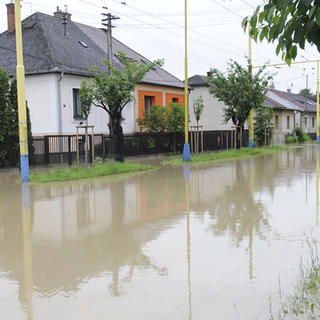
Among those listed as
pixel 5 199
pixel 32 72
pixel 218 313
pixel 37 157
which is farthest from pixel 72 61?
pixel 218 313

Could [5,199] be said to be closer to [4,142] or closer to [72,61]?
[4,142]

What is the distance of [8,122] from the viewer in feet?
62.0

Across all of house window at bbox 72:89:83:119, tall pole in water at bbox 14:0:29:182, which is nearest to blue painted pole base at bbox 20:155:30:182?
tall pole in water at bbox 14:0:29:182

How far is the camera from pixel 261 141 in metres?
39.9

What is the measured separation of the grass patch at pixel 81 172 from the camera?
50.5 ft

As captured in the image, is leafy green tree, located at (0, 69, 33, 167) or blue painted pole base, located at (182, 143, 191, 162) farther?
blue painted pole base, located at (182, 143, 191, 162)

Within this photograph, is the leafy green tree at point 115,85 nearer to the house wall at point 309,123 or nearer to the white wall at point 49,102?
the white wall at point 49,102

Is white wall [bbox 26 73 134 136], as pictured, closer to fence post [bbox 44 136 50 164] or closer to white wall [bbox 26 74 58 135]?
white wall [bbox 26 74 58 135]

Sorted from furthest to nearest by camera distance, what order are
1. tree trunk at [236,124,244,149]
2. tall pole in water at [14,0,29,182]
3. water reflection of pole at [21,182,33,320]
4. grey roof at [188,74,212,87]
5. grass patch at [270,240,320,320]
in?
grey roof at [188,74,212,87], tree trunk at [236,124,244,149], tall pole in water at [14,0,29,182], water reflection of pole at [21,182,33,320], grass patch at [270,240,320,320]

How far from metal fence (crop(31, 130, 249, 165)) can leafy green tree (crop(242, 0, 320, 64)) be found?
52.9 feet

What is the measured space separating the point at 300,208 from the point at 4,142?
1302cm

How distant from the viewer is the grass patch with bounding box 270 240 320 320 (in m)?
4.20

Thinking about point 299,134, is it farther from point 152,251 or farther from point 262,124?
point 152,251

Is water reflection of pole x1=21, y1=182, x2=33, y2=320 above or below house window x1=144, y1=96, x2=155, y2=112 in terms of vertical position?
below
